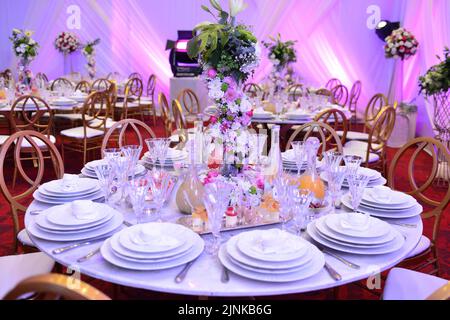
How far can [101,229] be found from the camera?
5.13ft

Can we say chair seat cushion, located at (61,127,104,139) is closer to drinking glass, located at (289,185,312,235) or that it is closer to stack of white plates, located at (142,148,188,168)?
stack of white plates, located at (142,148,188,168)

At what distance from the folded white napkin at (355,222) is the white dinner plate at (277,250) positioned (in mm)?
226

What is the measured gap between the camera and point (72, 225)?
1531 millimetres

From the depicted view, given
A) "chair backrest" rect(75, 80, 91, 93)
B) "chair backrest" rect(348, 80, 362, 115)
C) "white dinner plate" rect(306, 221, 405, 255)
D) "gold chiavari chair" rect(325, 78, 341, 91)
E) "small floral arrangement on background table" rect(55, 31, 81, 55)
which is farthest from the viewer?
"small floral arrangement on background table" rect(55, 31, 81, 55)

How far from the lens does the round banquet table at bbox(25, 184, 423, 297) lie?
1.22 metres

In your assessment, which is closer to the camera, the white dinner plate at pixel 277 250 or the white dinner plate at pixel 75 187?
the white dinner plate at pixel 277 250

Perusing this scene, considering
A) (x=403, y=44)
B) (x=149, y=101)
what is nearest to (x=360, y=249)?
(x=403, y=44)

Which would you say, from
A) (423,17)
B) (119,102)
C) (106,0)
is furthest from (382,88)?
(106,0)

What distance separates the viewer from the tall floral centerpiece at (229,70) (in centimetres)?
174

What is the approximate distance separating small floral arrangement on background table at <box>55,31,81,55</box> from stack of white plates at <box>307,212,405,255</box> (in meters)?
8.14

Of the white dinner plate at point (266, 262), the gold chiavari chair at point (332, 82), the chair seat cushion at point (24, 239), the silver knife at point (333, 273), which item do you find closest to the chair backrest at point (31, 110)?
the chair seat cushion at point (24, 239)

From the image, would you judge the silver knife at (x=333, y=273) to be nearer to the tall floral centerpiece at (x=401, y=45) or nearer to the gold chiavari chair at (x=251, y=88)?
the gold chiavari chair at (x=251, y=88)

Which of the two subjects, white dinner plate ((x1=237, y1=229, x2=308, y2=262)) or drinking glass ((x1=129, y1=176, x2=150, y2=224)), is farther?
drinking glass ((x1=129, y1=176, x2=150, y2=224))

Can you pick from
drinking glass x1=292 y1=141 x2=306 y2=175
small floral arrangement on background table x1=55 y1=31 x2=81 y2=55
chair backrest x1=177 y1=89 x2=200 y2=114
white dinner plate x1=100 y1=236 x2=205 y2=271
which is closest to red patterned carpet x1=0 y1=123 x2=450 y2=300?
drinking glass x1=292 y1=141 x2=306 y2=175
